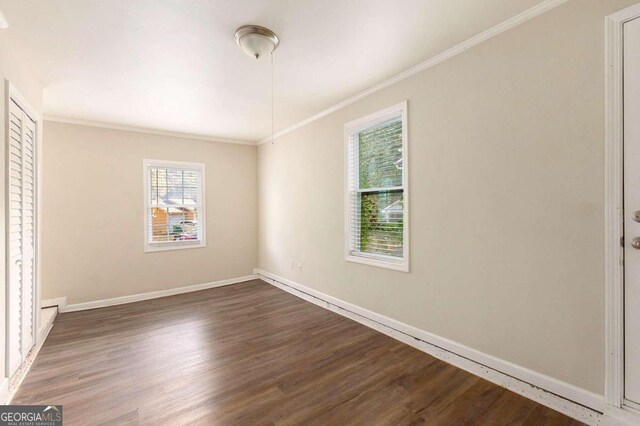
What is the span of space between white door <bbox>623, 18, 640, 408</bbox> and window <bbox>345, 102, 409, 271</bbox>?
1425 millimetres

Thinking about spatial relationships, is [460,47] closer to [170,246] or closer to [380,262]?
[380,262]

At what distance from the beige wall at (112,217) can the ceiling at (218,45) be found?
694 millimetres

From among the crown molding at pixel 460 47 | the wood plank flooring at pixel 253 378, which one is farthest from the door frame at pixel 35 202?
the crown molding at pixel 460 47

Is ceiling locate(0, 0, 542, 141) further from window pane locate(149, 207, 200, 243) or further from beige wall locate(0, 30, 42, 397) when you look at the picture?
window pane locate(149, 207, 200, 243)

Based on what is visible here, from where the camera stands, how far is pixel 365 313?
314cm

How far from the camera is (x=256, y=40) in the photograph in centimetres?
205

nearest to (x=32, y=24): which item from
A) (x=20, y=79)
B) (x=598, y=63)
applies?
(x=20, y=79)

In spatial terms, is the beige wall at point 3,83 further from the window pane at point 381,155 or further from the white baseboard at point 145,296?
the window pane at point 381,155

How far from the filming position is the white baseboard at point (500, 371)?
1.69 m

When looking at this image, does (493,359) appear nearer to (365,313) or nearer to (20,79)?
(365,313)

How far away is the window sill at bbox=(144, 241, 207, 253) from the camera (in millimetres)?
4309

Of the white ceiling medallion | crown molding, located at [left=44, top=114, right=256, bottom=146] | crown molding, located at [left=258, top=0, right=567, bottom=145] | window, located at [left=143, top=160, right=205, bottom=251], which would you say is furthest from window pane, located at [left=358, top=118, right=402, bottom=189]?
window, located at [left=143, top=160, right=205, bottom=251]

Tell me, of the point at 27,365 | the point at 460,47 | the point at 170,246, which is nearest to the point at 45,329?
the point at 27,365

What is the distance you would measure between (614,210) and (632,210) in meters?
0.07
